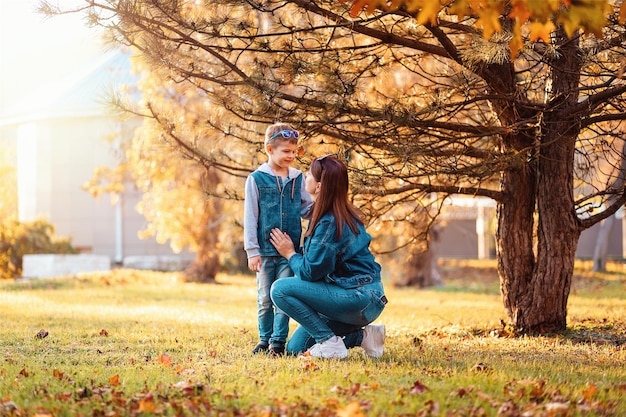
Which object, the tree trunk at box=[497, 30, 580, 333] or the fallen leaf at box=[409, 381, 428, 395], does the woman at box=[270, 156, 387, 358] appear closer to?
the fallen leaf at box=[409, 381, 428, 395]

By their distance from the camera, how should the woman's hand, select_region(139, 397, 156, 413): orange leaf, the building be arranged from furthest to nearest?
the building → the woman's hand → select_region(139, 397, 156, 413): orange leaf

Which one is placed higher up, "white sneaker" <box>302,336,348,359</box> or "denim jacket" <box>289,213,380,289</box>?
"denim jacket" <box>289,213,380,289</box>

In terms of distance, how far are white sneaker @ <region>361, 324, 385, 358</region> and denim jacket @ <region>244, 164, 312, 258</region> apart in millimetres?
833

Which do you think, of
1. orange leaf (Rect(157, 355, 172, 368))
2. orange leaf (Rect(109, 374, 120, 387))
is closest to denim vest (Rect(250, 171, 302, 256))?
orange leaf (Rect(157, 355, 172, 368))

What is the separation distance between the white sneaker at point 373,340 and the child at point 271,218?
0.59 meters

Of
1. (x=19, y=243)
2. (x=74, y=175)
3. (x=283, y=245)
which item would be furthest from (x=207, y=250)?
(x=283, y=245)

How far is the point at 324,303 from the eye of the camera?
5.11 metres

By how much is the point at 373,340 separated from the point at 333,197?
3.47 ft

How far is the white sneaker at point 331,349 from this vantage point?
16.9ft

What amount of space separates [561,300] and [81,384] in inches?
178

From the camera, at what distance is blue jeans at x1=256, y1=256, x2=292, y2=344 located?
18.4 ft

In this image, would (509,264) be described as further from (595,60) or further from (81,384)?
(81,384)

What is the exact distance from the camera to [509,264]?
7.34 m

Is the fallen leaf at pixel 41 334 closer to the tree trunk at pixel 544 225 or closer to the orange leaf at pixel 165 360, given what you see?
the orange leaf at pixel 165 360
